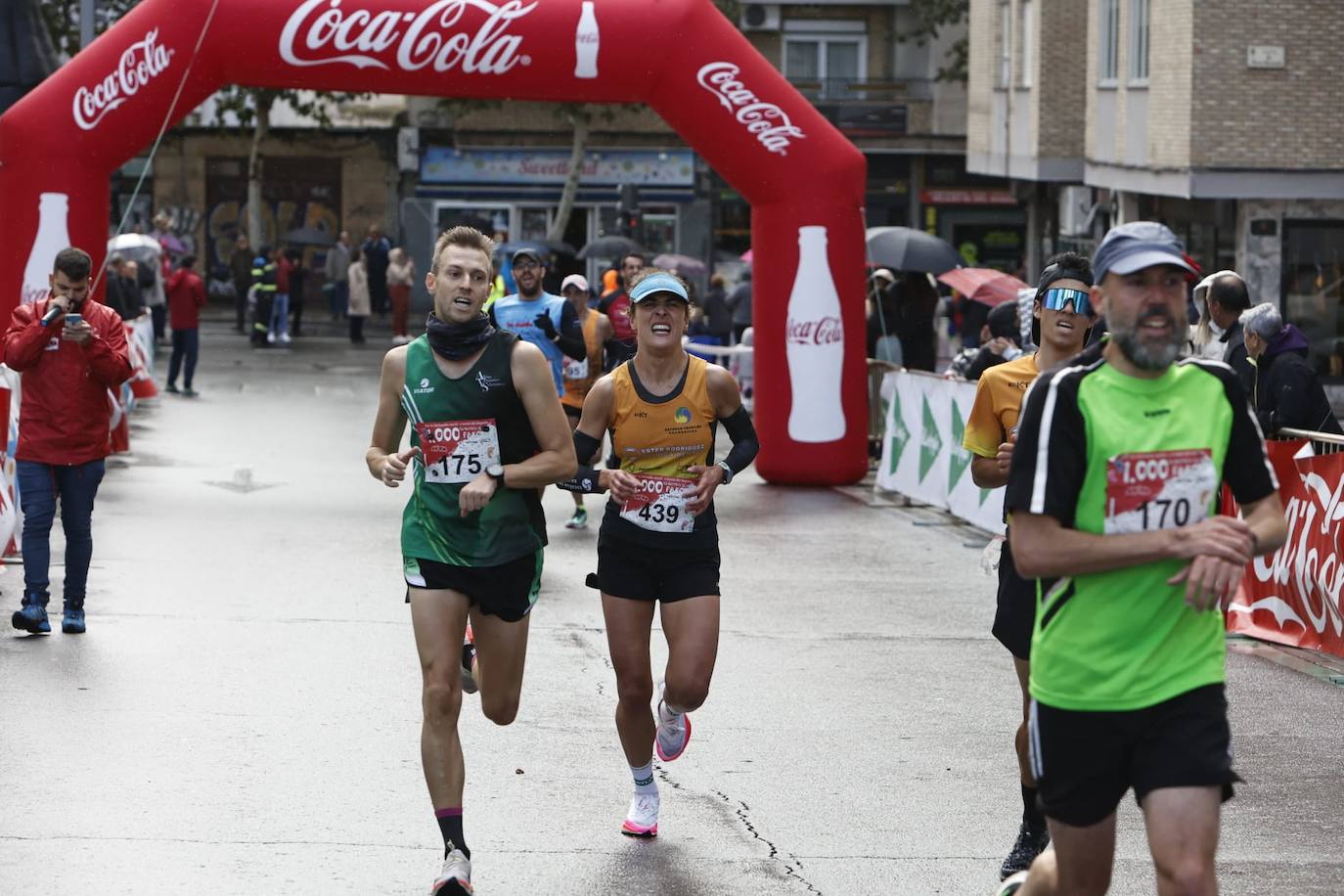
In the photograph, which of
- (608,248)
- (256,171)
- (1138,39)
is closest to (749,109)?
(1138,39)

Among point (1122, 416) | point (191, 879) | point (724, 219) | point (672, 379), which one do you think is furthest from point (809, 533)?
point (724, 219)

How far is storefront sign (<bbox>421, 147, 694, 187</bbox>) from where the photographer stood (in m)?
46.1

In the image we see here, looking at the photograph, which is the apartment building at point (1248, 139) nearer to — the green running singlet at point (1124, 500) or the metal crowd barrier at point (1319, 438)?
the metal crowd barrier at point (1319, 438)

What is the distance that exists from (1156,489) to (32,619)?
22.7 ft

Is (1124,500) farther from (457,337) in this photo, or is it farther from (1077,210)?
(1077,210)

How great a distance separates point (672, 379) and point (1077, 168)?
28.0m

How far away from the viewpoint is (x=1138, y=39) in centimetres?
2805

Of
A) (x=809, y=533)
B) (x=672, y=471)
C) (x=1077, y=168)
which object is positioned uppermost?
(x=1077, y=168)

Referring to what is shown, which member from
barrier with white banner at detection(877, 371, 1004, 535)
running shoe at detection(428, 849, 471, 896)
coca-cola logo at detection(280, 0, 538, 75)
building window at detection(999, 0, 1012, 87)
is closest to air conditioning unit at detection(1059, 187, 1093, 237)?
building window at detection(999, 0, 1012, 87)

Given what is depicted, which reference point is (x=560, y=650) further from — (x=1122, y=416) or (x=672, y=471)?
(x=1122, y=416)

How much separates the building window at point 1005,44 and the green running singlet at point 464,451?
1221 inches

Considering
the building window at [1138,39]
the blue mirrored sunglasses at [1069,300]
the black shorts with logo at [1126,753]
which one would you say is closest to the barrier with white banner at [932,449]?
the blue mirrored sunglasses at [1069,300]

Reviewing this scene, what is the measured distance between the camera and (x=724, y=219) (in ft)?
154

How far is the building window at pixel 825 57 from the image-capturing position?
47.8 metres
